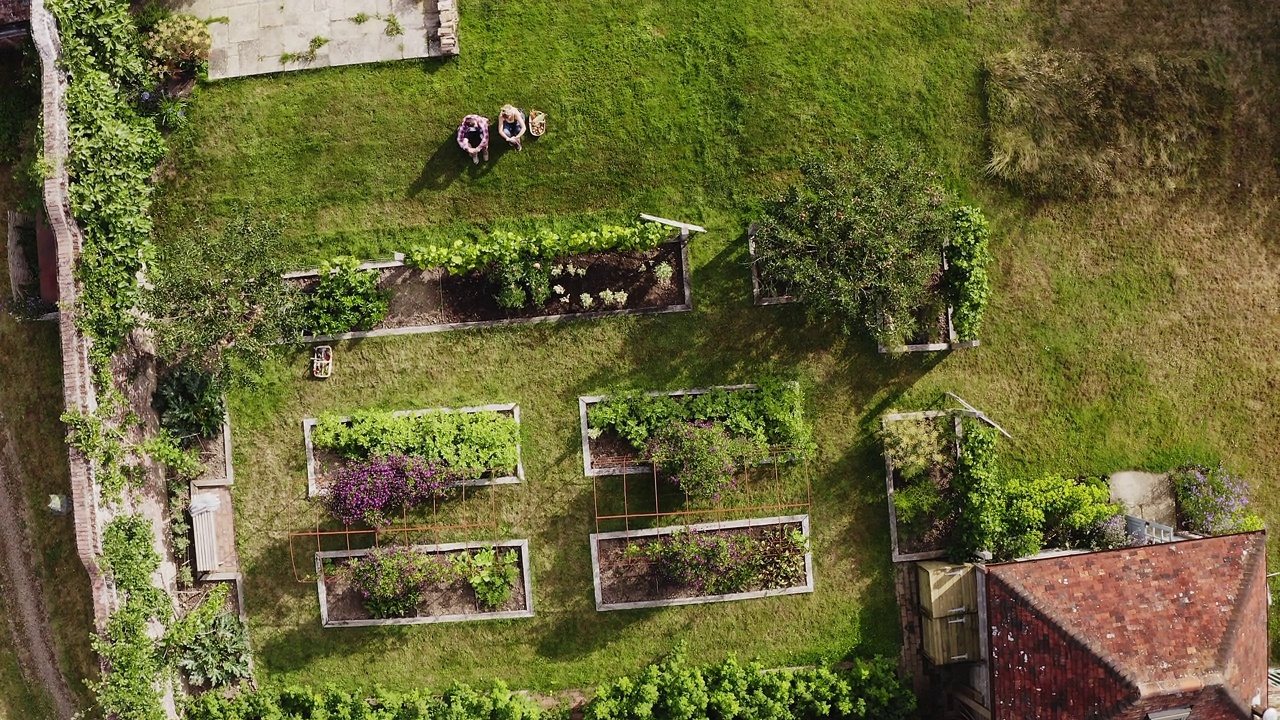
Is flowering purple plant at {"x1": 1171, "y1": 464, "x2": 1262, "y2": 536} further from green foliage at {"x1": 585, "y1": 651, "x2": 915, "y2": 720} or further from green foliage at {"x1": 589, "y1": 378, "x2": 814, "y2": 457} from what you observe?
green foliage at {"x1": 589, "y1": 378, "x2": 814, "y2": 457}

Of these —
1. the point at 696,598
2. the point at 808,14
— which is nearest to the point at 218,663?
the point at 696,598

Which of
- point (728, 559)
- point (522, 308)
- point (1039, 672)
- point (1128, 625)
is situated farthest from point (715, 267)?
point (1128, 625)

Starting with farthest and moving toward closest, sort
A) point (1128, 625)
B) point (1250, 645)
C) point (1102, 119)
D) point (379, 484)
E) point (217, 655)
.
→ point (1102, 119) < point (217, 655) < point (379, 484) < point (1250, 645) < point (1128, 625)

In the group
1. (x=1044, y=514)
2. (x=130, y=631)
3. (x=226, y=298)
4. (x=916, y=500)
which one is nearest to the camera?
(x=226, y=298)

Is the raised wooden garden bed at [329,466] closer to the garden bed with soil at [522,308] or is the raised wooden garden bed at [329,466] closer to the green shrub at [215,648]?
the garden bed with soil at [522,308]

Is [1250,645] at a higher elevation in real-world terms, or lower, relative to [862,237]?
lower

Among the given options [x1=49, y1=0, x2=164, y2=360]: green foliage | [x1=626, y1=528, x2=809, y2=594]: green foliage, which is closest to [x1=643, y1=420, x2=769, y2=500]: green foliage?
[x1=626, y1=528, x2=809, y2=594]: green foliage

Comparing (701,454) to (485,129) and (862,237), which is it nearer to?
(862,237)

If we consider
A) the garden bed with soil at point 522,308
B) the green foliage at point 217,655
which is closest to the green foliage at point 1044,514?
the garden bed with soil at point 522,308
